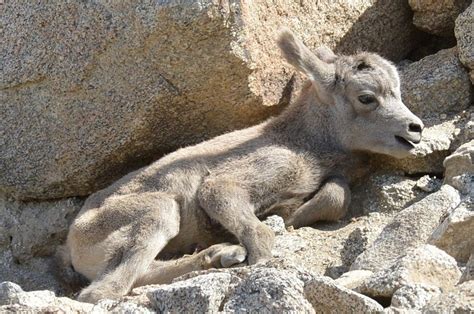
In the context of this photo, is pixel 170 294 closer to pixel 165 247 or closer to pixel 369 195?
pixel 165 247

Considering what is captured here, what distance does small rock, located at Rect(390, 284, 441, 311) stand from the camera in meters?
5.74

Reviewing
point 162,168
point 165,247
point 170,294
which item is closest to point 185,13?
point 162,168

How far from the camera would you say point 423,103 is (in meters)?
9.72

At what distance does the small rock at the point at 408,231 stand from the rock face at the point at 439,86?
7.04 ft

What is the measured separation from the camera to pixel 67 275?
883cm

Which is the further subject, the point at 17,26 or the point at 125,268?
the point at 17,26

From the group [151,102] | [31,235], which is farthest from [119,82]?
[31,235]

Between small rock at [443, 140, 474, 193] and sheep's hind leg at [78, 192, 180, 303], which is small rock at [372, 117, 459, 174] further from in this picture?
sheep's hind leg at [78, 192, 180, 303]

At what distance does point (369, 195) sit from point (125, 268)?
7.31ft

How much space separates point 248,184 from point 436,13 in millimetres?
2631

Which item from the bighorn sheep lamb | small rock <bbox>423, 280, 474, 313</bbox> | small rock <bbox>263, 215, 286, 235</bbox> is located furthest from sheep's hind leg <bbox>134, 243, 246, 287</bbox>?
small rock <bbox>423, 280, 474, 313</bbox>

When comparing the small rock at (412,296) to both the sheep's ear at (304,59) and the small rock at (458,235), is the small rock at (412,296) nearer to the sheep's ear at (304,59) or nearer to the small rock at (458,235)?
the small rock at (458,235)

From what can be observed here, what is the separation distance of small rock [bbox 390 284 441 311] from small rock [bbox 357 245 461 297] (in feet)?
0.25

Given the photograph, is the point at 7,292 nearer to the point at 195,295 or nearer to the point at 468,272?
the point at 195,295
